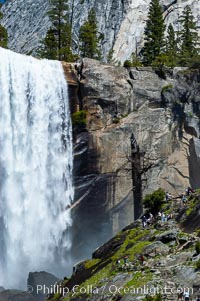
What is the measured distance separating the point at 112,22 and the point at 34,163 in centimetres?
4697

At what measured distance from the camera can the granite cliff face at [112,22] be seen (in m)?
95.0

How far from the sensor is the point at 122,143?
196 feet

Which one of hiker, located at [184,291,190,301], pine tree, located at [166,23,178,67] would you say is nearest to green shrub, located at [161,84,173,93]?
pine tree, located at [166,23,178,67]

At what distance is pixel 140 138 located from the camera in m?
60.1

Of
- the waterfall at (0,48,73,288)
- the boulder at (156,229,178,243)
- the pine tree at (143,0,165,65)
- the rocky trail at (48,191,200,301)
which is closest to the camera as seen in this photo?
the rocky trail at (48,191,200,301)

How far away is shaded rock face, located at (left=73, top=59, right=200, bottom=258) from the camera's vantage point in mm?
58875

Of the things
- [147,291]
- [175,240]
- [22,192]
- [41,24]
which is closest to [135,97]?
[22,192]

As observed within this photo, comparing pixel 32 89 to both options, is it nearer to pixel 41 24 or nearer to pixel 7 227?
pixel 7 227

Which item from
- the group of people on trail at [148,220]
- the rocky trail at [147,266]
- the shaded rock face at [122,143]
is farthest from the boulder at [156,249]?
the shaded rock face at [122,143]

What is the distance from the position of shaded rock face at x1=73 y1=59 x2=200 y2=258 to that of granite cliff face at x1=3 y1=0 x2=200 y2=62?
102ft

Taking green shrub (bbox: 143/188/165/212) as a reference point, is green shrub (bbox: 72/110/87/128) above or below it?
above

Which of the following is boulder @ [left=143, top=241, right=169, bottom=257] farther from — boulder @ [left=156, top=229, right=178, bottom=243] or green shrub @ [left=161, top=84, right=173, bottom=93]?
green shrub @ [left=161, top=84, right=173, bottom=93]

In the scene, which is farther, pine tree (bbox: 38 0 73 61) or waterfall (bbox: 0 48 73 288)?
pine tree (bbox: 38 0 73 61)

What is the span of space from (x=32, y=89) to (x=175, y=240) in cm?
3008
